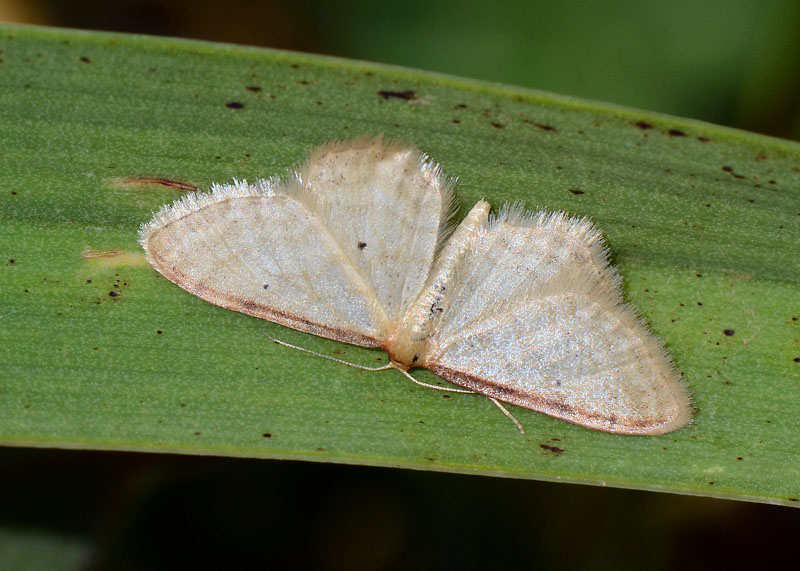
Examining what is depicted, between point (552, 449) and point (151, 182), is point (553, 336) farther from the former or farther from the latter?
point (151, 182)

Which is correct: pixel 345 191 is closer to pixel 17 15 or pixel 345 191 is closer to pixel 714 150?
pixel 714 150

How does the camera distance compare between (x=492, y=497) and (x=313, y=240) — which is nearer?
(x=313, y=240)

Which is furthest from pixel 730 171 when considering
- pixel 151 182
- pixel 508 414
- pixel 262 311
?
pixel 151 182

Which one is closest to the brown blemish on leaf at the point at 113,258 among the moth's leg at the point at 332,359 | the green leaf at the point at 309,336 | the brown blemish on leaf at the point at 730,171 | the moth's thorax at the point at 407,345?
the green leaf at the point at 309,336

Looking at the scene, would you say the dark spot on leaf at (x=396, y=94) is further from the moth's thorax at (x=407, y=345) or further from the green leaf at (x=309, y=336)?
the moth's thorax at (x=407, y=345)

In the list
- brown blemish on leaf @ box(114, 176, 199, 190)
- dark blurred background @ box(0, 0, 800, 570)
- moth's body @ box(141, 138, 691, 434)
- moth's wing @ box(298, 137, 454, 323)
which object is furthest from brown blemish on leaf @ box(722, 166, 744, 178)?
brown blemish on leaf @ box(114, 176, 199, 190)

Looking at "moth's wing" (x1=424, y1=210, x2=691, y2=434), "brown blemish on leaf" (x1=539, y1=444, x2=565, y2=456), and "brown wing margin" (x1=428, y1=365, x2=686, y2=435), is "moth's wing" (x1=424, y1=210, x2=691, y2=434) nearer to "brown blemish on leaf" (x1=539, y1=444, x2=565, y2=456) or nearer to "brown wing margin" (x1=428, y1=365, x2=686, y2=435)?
"brown wing margin" (x1=428, y1=365, x2=686, y2=435)
